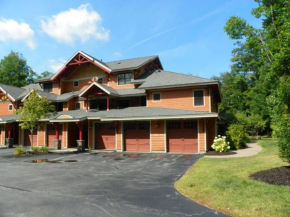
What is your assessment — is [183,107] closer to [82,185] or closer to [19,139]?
[82,185]

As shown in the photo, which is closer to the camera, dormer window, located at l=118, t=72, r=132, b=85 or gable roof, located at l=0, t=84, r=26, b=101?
dormer window, located at l=118, t=72, r=132, b=85

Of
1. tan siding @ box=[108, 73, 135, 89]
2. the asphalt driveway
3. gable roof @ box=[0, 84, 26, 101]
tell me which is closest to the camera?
the asphalt driveway

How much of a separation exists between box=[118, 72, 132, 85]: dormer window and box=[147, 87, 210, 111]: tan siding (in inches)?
180

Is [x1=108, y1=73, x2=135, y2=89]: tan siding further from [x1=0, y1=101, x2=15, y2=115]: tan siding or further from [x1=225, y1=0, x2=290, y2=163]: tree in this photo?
[x1=0, y1=101, x2=15, y2=115]: tan siding

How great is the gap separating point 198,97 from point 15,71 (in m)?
53.1

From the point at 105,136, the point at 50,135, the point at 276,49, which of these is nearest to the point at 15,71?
the point at 50,135

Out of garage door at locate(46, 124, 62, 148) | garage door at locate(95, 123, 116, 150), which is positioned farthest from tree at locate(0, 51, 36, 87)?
garage door at locate(95, 123, 116, 150)

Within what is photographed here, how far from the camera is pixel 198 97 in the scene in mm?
19188

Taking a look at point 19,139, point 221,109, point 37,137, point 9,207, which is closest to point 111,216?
point 9,207

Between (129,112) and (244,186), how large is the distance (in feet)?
45.9

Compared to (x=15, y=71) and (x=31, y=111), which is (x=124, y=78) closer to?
(x=31, y=111)

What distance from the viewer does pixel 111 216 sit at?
5.28 meters

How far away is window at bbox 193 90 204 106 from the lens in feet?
62.5

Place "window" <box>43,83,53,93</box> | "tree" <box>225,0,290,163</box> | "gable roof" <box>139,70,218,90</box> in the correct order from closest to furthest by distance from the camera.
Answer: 1. "tree" <box>225,0,290,163</box>
2. "gable roof" <box>139,70,218,90</box>
3. "window" <box>43,83,53,93</box>
